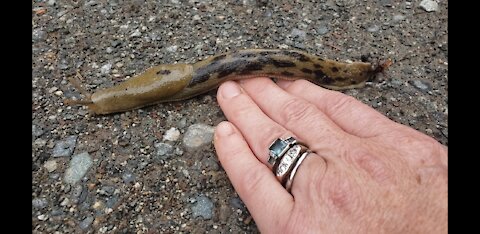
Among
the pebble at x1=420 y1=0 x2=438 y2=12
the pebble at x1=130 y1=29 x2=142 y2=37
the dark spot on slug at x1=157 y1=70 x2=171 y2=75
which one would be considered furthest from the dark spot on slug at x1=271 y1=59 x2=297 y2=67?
the pebble at x1=420 y1=0 x2=438 y2=12

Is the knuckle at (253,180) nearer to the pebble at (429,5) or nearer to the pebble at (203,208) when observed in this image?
the pebble at (203,208)

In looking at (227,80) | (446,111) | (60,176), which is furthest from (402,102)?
(60,176)

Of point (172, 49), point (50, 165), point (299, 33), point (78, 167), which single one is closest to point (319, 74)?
point (299, 33)

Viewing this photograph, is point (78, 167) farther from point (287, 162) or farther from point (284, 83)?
point (284, 83)

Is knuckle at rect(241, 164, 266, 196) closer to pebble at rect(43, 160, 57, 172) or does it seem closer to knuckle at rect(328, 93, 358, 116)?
knuckle at rect(328, 93, 358, 116)
